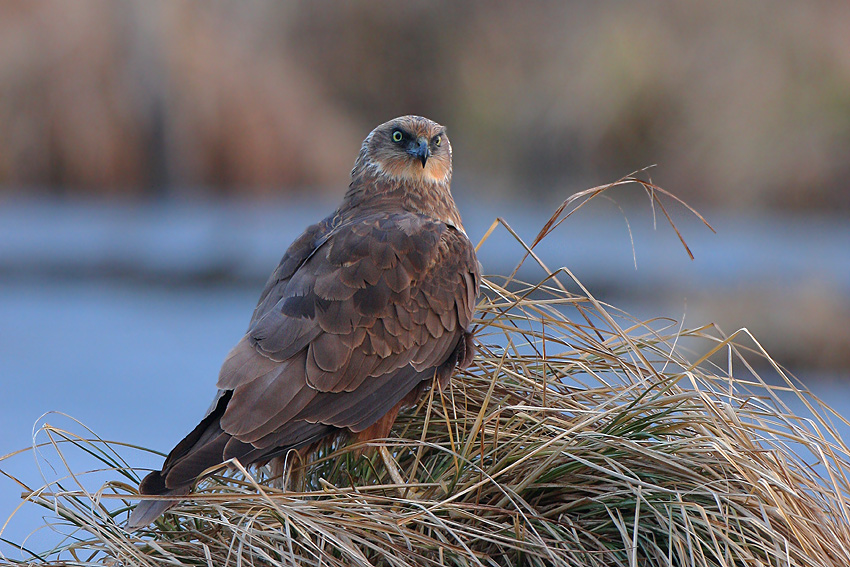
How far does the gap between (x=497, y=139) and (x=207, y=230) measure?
395 centimetres

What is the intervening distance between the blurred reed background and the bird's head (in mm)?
4419

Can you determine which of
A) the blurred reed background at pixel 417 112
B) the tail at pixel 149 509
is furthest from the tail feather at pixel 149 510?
the blurred reed background at pixel 417 112

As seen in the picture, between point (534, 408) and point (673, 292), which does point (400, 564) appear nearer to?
point (534, 408)

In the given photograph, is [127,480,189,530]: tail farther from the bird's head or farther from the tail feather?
the bird's head

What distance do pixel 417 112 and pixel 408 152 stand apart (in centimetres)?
936

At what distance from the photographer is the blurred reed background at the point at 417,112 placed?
7.96 m

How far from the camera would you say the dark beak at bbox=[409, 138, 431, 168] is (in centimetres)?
275

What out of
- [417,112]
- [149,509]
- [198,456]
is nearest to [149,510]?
[149,509]

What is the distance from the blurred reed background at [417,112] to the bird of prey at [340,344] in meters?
4.85

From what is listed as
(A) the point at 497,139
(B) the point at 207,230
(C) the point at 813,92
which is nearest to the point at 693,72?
(C) the point at 813,92

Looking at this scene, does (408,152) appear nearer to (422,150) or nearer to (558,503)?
(422,150)

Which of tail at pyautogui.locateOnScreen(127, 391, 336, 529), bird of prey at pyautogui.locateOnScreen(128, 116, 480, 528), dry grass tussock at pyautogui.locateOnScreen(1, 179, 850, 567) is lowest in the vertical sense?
dry grass tussock at pyautogui.locateOnScreen(1, 179, 850, 567)

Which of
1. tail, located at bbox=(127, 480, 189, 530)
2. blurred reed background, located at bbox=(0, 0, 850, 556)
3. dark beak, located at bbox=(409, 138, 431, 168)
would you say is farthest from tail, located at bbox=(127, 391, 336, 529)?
blurred reed background, located at bbox=(0, 0, 850, 556)

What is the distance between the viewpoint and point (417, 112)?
12.0 metres
